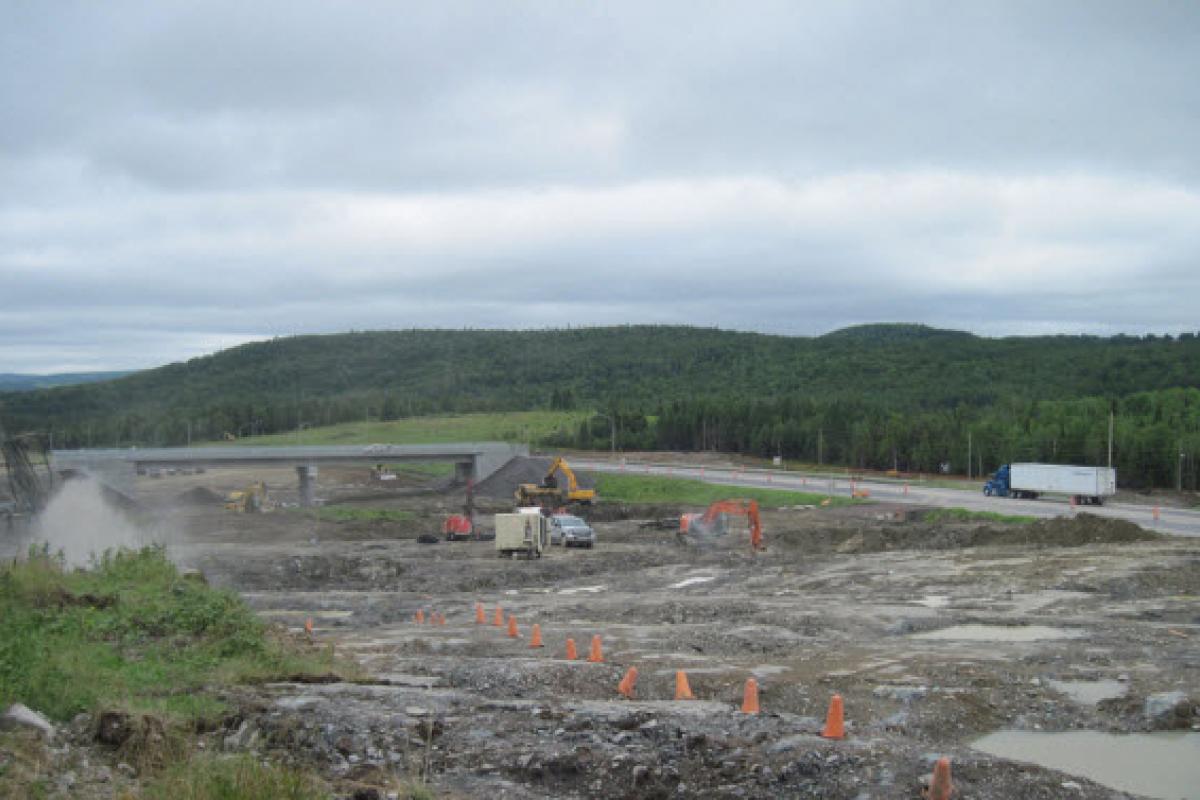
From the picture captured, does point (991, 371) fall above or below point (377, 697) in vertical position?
above

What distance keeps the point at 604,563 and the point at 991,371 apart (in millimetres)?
137816

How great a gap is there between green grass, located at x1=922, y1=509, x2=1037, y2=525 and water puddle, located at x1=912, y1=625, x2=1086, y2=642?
2867 centimetres

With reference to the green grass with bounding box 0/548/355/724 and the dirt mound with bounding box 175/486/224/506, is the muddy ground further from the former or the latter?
the dirt mound with bounding box 175/486/224/506

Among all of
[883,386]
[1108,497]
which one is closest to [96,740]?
[1108,497]

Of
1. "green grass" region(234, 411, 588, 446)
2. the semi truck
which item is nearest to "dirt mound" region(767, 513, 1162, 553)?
the semi truck

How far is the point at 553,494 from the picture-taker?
6781 cm

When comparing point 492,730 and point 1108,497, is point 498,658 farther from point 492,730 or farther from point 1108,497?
point 1108,497

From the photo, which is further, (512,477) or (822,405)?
(822,405)

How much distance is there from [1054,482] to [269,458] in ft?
169

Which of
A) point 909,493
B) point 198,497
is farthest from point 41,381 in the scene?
point 909,493

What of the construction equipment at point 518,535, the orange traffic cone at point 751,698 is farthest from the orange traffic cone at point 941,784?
the construction equipment at point 518,535

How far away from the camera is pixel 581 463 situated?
10162cm

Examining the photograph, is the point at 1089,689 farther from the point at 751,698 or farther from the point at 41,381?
the point at 41,381

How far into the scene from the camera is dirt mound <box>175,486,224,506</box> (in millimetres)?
79250
